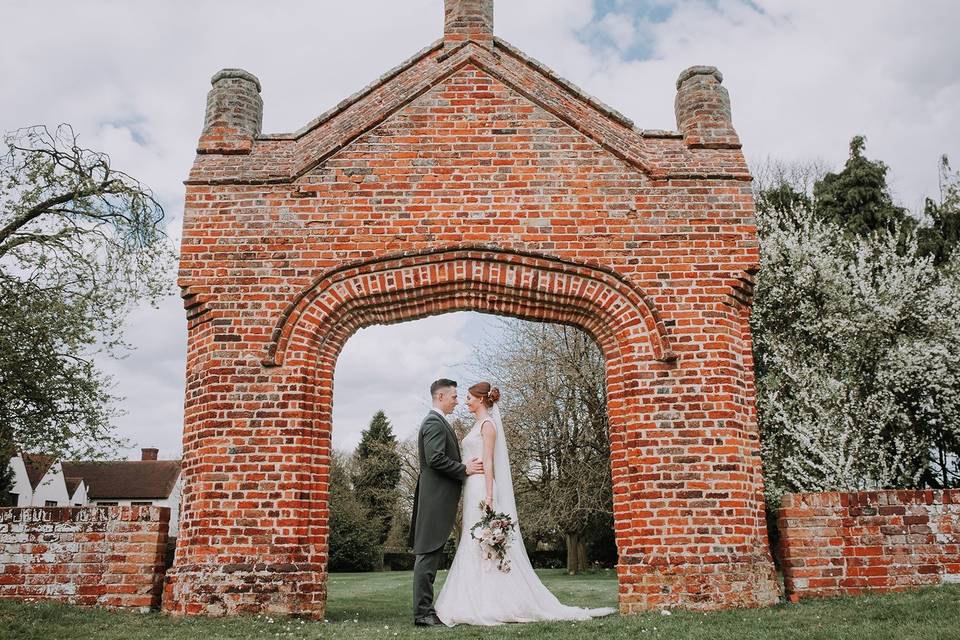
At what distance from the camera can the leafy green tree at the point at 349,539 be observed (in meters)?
30.6

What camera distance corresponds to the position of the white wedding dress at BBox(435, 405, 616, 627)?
21.0 ft

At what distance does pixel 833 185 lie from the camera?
61.3 feet

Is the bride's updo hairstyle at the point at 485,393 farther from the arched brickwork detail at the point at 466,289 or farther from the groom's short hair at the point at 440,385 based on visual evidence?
the arched brickwork detail at the point at 466,289

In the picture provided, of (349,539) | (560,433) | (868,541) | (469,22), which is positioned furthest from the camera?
(349,539)

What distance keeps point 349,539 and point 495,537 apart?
25.8m

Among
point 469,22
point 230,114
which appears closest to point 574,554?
point 469,22

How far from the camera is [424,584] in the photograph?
21.5 ft

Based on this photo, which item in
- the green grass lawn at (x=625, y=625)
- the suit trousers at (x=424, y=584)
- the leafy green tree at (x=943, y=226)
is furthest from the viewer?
the leafy green tree at (x=943, y=226)

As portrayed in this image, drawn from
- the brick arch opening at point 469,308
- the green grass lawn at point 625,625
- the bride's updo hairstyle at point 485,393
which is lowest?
the green grass lawn at point 625,625

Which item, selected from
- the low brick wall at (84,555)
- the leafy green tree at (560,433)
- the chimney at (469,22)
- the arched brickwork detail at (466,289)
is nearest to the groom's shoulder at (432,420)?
the arched brickwork detail at (466,289)

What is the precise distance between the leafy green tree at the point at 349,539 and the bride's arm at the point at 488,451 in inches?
957

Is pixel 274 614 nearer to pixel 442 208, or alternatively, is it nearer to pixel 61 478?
pixel 442 208

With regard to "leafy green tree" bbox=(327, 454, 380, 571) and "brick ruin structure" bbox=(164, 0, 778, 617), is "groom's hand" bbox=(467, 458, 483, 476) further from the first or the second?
"leafy green tree" bbox=(327, 454, 380, 571)

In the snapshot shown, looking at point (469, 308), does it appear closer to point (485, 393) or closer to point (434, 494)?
point (485, 393)
